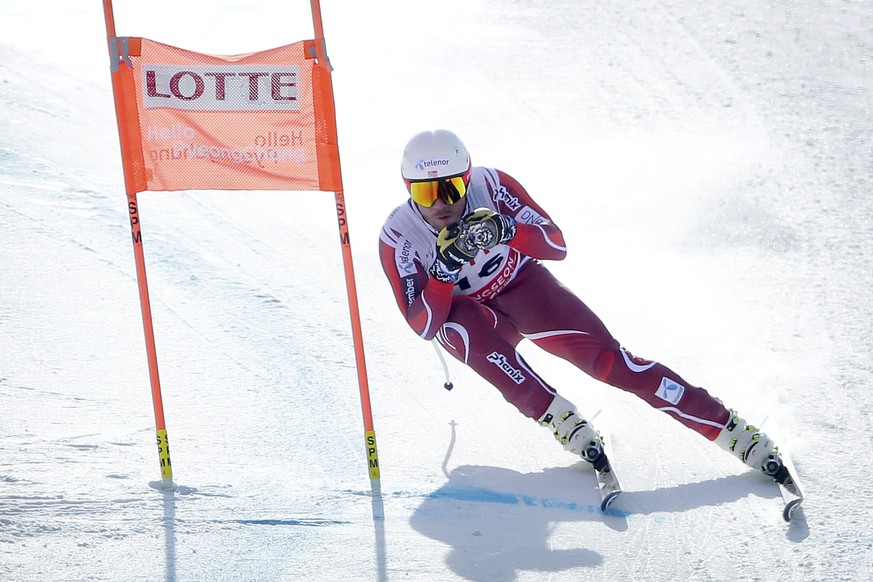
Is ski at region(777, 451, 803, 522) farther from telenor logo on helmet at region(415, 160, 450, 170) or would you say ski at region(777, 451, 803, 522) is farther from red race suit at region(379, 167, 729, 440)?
telenor logo on helmet at region(415, 160, 450, 170)

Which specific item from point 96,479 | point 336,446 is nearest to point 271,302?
point 336,446

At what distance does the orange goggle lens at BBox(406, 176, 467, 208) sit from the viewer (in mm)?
4613

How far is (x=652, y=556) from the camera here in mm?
3834

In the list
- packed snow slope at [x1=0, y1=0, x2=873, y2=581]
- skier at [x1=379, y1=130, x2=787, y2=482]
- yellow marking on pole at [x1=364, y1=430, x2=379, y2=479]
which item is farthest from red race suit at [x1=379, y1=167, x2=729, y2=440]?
yellow marking on pole at [x1=364, y1=430, x2=379, y2=479]

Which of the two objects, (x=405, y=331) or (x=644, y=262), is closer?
(x=405, y=331)

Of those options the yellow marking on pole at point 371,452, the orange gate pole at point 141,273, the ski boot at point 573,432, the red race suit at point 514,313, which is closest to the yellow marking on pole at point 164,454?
the orange gate pole at point 141,273

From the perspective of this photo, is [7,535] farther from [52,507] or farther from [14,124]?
[14,124]

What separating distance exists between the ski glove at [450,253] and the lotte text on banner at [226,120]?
1.71 ft

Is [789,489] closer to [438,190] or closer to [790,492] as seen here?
[790,492]

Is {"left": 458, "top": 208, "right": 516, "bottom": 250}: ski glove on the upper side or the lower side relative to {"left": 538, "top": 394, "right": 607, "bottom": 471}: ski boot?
upper

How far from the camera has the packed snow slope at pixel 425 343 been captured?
3957mm

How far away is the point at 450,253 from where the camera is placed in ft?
14.6

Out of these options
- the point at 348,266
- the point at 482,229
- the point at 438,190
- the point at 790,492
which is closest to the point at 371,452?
the point at 348,266

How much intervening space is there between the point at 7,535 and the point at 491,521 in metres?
1.83
